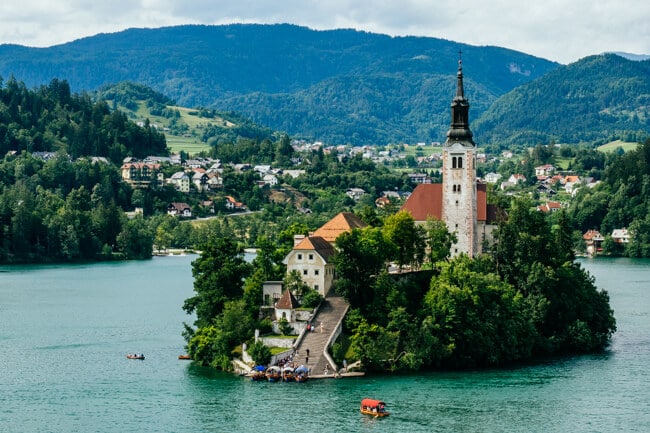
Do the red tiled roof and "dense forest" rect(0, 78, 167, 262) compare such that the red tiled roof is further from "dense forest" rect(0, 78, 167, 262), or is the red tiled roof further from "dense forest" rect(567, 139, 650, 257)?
"dense forest" rect(567, 139, 650, 257)

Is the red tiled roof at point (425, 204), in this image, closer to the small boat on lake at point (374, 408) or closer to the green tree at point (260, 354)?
the green tree at point (260, 354)

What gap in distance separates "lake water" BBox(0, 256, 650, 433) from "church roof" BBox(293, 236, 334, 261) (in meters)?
8.81

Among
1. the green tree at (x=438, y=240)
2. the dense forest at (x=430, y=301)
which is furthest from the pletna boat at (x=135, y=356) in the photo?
the green tree at (x=438, y=240)

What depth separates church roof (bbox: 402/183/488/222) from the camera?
72.8 m

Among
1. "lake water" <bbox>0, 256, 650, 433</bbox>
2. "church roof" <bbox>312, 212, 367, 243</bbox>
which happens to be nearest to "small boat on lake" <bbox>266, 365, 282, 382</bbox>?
"lake water" <bbox>0, 256, 650, 433</bbox>

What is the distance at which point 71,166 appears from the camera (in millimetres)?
161375

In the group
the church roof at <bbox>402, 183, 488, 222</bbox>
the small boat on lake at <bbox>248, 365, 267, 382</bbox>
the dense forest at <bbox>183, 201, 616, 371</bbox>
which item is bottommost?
the small boat on lake at <bbox>248, 365, 267, 382</bbox>

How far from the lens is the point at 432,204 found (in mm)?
73625

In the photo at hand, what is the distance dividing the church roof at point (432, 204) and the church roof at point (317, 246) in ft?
31.9

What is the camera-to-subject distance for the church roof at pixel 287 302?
61438 millimetres

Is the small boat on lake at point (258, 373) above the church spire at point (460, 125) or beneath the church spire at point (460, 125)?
beneath

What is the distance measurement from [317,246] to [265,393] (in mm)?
11785

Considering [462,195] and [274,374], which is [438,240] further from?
[274,374]

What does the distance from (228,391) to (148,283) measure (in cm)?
4962
